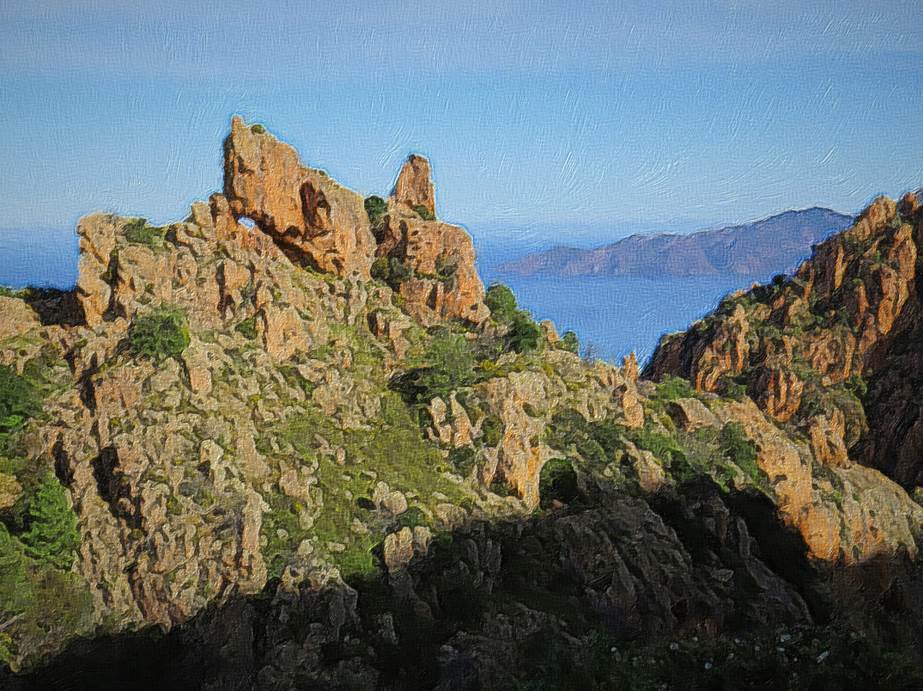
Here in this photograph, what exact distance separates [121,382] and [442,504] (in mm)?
13980

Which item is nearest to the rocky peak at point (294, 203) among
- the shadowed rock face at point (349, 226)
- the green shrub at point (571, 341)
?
the shadowed rock face at point (349, 226)

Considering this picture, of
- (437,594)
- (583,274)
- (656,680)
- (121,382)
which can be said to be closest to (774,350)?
(583,274)

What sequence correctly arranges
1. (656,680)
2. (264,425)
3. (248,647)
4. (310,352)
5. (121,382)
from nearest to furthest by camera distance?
(656,680)
(248,647)
(121,382)
(264,425)
(310,352)

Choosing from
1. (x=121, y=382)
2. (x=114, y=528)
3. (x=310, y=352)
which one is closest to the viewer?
(x=114, y=528)

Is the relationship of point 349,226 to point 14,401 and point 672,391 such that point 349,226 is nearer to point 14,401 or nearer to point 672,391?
point 14,401

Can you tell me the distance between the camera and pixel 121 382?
36.4m

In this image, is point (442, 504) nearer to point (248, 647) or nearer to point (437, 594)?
point (437, 594)

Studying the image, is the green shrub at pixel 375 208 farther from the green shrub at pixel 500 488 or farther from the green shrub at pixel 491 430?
the green shrub at pixel 500 488

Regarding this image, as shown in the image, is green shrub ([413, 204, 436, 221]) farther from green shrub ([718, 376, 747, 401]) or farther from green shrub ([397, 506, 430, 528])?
green shrub ([718, 376, 747, 401])

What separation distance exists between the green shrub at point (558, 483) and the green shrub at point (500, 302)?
12.6 metres

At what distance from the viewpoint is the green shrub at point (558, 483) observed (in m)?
43.8

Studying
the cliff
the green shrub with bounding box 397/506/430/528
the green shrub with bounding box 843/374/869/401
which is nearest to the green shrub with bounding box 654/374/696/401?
the cliff

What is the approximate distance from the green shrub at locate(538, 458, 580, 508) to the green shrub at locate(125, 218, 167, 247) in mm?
21102

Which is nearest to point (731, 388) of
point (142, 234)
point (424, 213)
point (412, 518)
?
point (424, 213)
